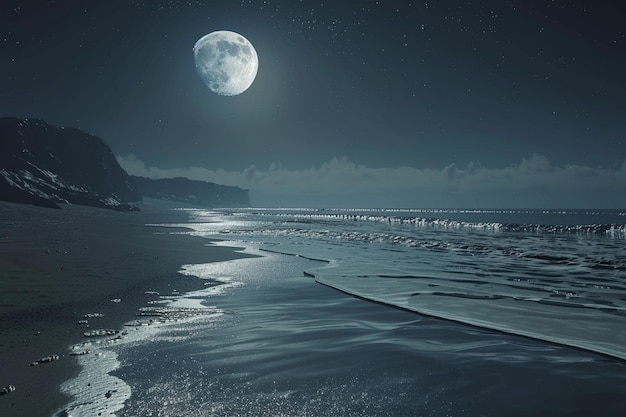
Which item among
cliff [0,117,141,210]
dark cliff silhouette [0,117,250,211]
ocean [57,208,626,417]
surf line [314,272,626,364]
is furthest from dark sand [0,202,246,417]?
cliff [0,117,141,210]

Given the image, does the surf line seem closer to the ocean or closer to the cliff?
the ocean

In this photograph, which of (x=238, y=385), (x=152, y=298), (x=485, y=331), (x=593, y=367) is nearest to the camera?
(x=238, y=385)

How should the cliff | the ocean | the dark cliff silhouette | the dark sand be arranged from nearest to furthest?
the ocean
the dark sand
the dark cliff silhouette
the cliff

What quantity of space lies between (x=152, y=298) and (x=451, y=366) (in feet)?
23.0

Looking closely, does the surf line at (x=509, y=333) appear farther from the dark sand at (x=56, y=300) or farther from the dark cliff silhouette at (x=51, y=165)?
the dark cliff silhouette at (x=51, y=165)

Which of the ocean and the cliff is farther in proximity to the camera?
the cliff

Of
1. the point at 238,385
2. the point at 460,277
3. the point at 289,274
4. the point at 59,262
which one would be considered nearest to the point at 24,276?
the point at 59,262

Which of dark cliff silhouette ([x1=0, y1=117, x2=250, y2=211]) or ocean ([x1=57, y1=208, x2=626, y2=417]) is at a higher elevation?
dark cliff silhouette ([x1=0, y1=117, x2=250, y2=211])

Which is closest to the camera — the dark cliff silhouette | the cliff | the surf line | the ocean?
the ocean

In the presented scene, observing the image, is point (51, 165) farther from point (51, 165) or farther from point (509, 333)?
point (509, 333)

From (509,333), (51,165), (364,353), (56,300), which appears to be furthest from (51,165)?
(509,333)

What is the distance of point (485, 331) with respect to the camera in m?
6.59

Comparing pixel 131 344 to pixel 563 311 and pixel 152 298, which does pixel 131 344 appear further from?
pixel 563 311

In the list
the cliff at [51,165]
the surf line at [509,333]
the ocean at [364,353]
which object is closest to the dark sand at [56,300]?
the ocean at [364,353]
